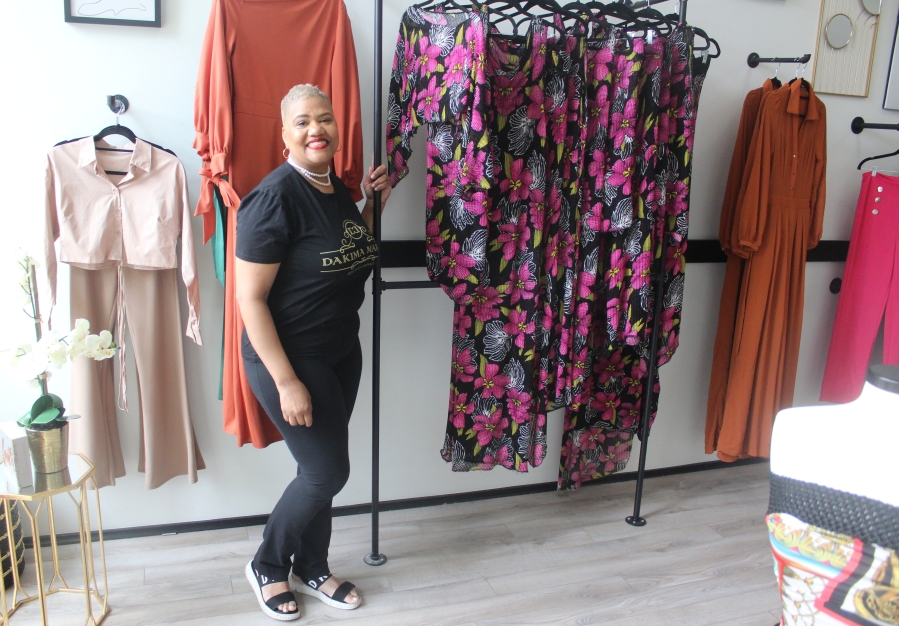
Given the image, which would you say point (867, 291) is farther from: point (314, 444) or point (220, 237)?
point (220, 237)

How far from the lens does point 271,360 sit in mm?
1545

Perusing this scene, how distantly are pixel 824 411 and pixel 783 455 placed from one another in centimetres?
11

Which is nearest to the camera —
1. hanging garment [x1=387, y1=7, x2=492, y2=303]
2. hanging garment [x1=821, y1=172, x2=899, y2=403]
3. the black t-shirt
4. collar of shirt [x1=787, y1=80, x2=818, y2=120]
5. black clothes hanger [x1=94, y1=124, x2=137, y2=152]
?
the black t-shirt

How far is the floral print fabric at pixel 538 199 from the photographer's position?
1819mm

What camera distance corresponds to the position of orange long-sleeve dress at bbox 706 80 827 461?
2.37 m

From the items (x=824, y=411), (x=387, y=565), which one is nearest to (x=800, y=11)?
(x=824, y=411)

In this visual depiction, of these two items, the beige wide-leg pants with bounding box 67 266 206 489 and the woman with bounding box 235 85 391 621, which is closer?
the woman with bounding box 235 85 391 621

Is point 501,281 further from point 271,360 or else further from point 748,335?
point 748,335

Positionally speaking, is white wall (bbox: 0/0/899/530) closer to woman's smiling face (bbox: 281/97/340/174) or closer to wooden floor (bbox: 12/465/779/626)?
wooden floor (bbox: 12/465/779/626)

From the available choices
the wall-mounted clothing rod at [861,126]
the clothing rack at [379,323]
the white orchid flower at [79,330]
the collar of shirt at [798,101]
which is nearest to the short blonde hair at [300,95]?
the clothing rack at [379,323]

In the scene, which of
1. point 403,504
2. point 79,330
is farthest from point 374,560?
point 79,330

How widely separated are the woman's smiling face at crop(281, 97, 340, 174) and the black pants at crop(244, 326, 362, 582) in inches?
17.6

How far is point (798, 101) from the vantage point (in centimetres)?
235

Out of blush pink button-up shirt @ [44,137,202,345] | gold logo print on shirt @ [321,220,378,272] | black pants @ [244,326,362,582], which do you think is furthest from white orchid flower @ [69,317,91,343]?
gold logo print on shirt @ [321,220,378,272]
